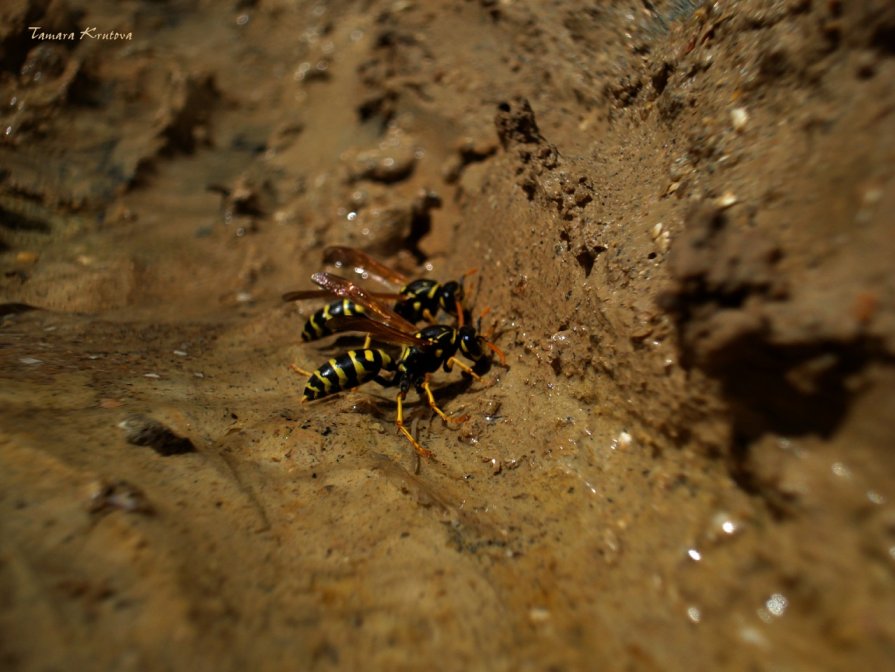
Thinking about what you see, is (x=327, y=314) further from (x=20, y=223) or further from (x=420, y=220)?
(x=20, y=223)

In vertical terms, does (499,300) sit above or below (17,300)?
above

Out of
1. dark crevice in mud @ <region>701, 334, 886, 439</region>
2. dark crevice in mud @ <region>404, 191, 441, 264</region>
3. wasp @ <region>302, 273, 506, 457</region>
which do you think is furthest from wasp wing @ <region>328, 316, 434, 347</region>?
dark crevice in mud @ <region>701, 334, 886, 439</region>

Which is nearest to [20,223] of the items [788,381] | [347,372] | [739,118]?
[347,372]

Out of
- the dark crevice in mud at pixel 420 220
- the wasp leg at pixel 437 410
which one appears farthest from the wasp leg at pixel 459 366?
the dark crevice in mud at pixel 420 220

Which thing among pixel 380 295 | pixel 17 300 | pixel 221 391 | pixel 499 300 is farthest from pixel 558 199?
pixel 17 300

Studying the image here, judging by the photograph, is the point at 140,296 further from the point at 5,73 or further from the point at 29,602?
the point at 29,602

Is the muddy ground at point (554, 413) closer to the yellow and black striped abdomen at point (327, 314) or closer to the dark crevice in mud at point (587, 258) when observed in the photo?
the dark crevice in mud at point (587, 258)

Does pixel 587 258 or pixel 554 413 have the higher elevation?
pixel 587 258

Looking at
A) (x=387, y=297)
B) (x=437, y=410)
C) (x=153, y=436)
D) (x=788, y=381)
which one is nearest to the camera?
(x=788, y=381)
